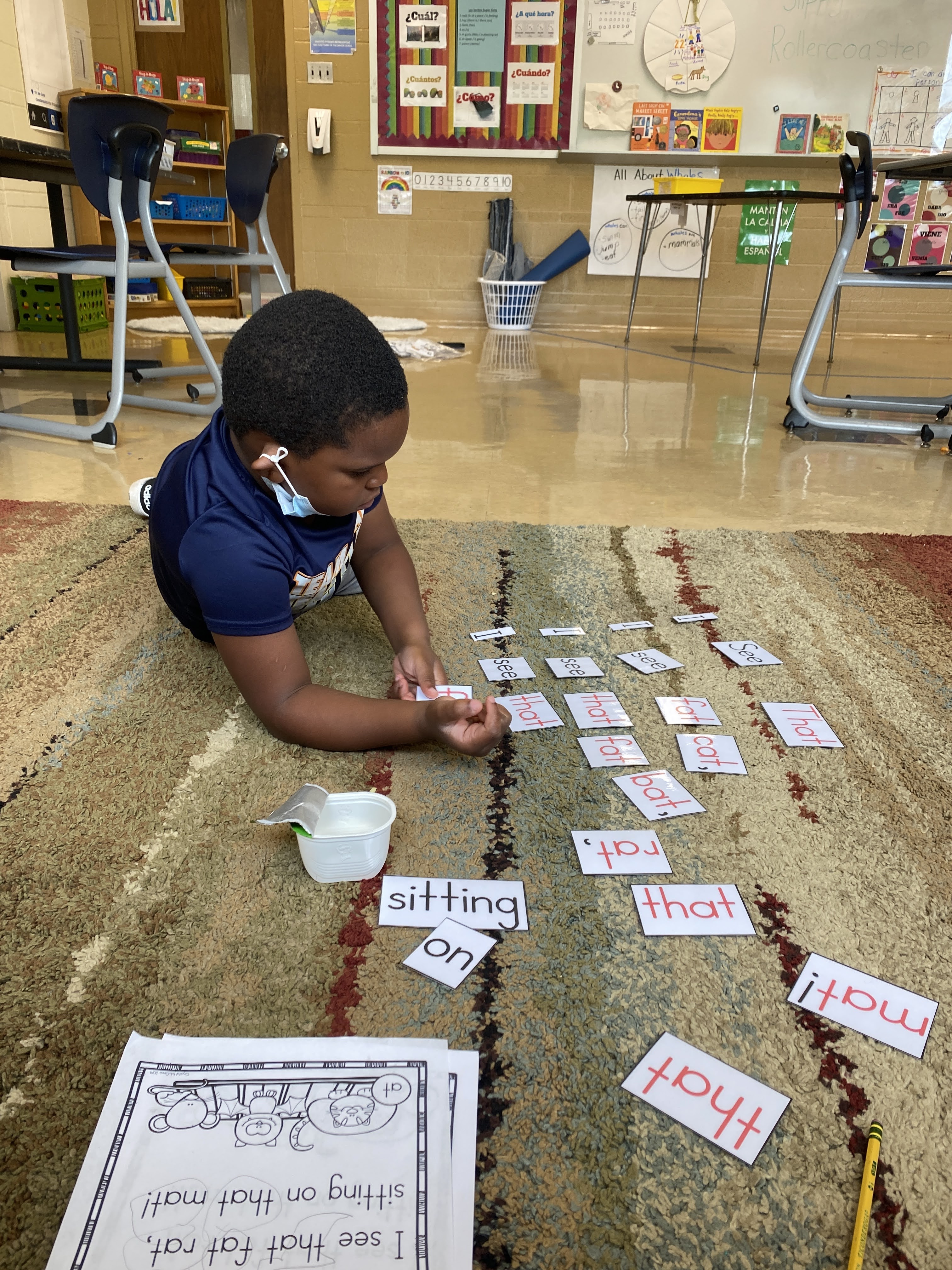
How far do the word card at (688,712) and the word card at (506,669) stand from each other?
0.63 feet

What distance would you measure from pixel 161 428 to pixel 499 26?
12.0 ft

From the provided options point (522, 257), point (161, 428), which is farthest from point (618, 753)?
point (522, 257)

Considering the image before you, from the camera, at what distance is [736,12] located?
15.6 ft

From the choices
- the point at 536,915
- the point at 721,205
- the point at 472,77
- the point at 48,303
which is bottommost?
the point at 536,915

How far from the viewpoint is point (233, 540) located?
3.30 ft

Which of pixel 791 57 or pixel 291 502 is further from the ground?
pixel 791 57

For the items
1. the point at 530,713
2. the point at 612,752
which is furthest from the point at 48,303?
the point at 612,752

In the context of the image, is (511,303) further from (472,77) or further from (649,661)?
(649,661)

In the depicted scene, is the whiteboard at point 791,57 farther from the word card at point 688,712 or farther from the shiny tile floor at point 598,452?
the word card at point 688,712

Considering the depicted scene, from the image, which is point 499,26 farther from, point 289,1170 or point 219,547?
point 289,1170

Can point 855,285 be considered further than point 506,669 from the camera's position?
Yes

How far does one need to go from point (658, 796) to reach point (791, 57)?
17.3 ft

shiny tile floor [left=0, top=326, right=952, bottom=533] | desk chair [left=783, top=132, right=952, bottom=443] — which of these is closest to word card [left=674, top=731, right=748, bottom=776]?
shiny tile floor [left=0, top=326, right=952, bottom=533]

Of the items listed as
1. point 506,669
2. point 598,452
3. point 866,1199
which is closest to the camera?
point 866,1199
